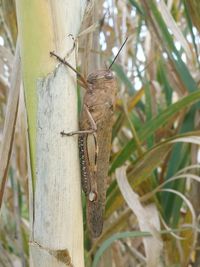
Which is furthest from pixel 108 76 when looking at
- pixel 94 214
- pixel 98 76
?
pixel 94 214

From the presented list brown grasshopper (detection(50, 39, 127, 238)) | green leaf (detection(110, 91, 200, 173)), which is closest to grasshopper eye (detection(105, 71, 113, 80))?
brown grasshopper (detection(50, 39, 127, 238))

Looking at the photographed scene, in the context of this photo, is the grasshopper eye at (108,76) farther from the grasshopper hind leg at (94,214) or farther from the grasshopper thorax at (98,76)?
the grasshopper hind leg at (94,214)

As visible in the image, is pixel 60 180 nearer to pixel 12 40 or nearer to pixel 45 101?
pixel 45 101

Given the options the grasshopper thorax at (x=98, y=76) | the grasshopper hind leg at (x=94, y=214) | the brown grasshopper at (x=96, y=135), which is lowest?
the grasshopper hind leg at (x=94, y=214)

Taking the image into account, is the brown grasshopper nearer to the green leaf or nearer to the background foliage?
the background foliage

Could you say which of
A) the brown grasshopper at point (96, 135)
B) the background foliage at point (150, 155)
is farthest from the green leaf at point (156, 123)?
the brown grasshopper at point (96, 135)

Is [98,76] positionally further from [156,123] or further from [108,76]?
[156,123]
